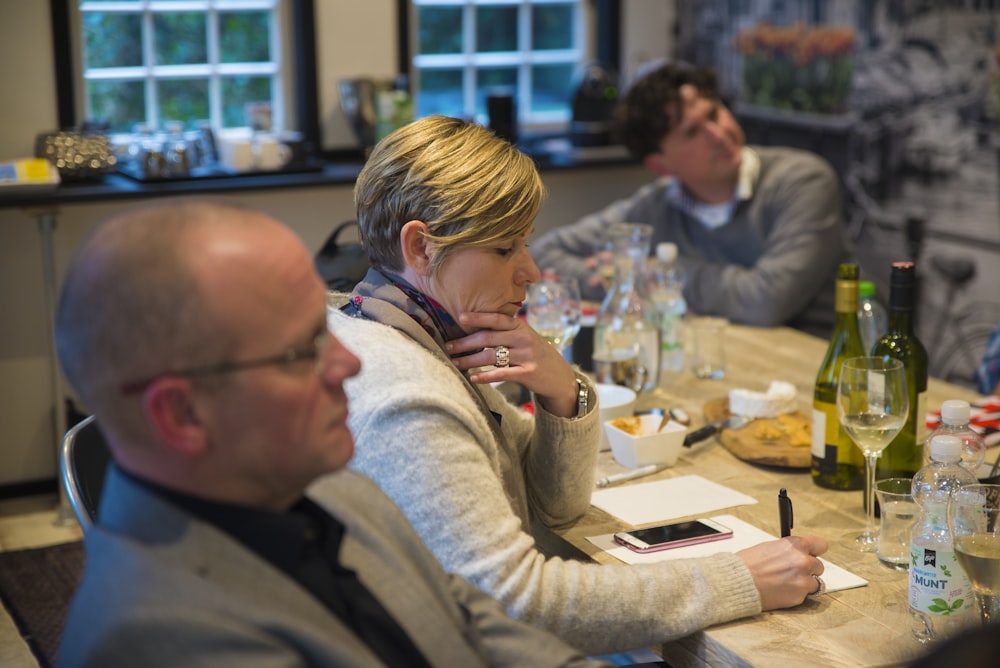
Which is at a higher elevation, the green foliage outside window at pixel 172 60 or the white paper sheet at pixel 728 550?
the green foliage outside window at pixel 172 60

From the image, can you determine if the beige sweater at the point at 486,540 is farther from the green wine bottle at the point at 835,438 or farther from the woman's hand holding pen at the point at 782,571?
the green wine bottle at the point at 835,438

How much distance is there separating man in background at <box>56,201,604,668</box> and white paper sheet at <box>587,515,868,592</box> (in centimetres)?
61

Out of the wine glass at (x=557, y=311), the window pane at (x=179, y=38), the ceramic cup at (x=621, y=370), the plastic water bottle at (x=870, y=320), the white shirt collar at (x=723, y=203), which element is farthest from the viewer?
the window pane at (x=179, y=38)

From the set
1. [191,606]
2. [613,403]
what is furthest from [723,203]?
[191,606]

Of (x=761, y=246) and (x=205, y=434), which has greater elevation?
(x=205, y=434)

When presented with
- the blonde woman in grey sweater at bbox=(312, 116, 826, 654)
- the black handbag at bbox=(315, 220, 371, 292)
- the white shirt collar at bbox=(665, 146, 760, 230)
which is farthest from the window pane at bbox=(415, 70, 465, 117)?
the blonde woman in grey sweater at bbox=(312, 116, 826, 654)

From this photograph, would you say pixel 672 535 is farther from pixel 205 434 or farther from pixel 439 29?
pixel 439 29

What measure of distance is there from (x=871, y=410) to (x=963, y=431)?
14cm

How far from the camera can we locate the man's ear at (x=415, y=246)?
1.71 metres

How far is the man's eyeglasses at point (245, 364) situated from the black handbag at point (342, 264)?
73.4 inches

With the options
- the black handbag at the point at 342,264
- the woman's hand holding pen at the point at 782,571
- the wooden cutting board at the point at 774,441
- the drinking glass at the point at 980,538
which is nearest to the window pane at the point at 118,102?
the black handbag at the point at 342,264

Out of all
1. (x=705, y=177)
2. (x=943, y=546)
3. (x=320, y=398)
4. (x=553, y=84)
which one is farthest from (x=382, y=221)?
(x=553, y=84)

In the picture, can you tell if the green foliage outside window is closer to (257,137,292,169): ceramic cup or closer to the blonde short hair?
(257,137,292,169): ceramic cup

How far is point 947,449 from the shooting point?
156 cm
